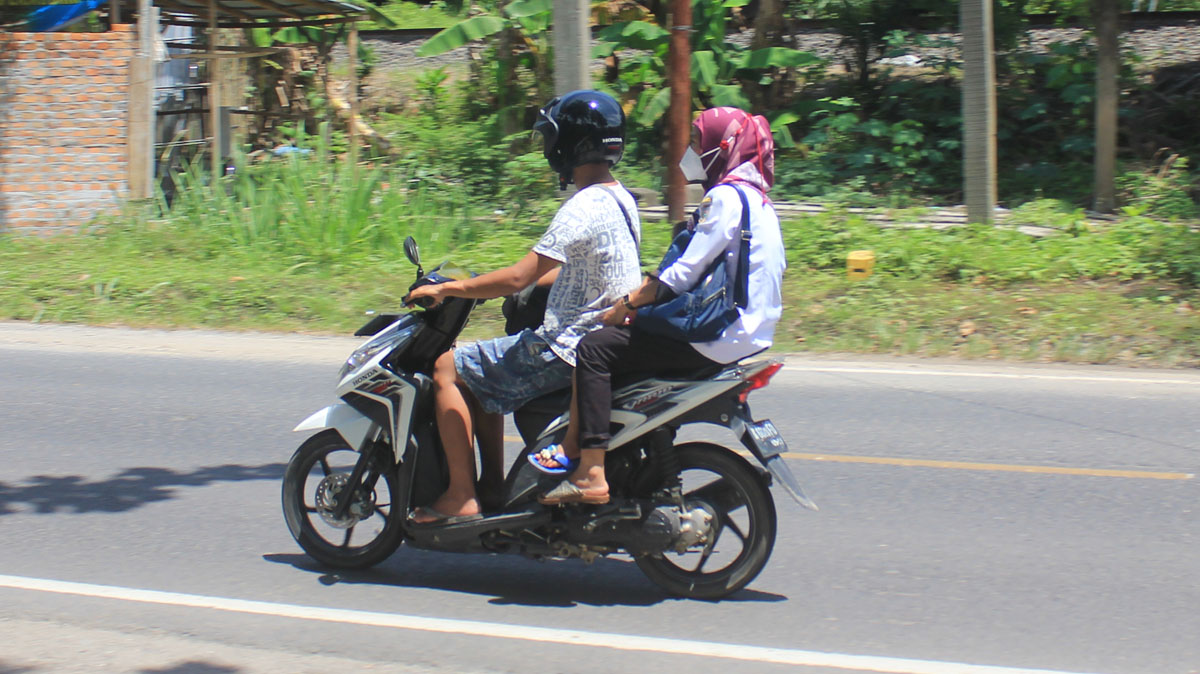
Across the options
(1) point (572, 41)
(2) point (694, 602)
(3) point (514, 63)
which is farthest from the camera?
(3) point (514, 63)

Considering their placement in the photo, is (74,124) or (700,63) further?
(700,63)

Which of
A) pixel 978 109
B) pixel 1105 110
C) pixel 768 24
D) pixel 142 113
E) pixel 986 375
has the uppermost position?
pixel 768 24

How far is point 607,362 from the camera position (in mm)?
4328

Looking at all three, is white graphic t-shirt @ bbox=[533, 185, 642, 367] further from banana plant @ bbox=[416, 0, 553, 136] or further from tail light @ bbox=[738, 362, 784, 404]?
banana plant @ bbox=[416, 0, 553, 136]

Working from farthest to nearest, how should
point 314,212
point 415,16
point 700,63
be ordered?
point 415,16 < point 700,63 < point 314,212

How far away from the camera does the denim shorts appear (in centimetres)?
446

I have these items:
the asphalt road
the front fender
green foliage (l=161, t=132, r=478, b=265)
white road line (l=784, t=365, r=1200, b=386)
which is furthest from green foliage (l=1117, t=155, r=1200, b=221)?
the front fender

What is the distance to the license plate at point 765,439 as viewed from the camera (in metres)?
4.36

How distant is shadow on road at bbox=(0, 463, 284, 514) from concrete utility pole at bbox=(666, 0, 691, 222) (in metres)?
6.35

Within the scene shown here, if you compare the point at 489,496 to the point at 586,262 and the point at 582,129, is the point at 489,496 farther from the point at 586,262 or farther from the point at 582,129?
the point at 582,129

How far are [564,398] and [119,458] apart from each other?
10.6 feet

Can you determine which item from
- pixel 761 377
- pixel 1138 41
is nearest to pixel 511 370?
pixel 761 377

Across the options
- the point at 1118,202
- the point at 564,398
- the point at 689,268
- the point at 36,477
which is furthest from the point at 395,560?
the point at 1118,202

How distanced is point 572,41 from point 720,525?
24.8 ft
